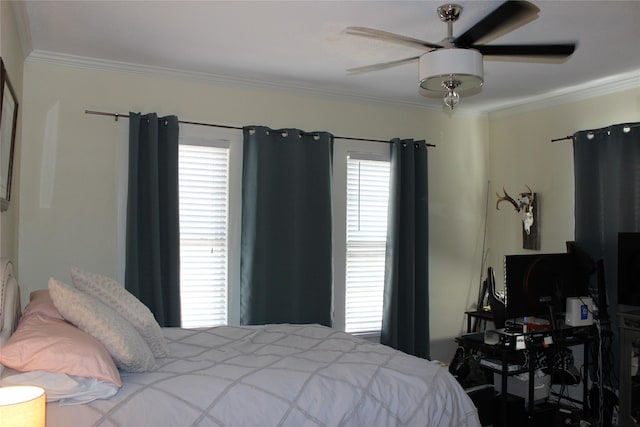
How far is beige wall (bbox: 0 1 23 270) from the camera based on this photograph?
251 cm

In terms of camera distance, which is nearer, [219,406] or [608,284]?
[219,406]

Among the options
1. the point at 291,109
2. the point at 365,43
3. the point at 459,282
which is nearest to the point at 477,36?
the point at 365,43

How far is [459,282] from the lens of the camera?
5.12 meters

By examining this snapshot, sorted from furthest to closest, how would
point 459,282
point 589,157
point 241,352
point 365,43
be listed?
point 459,282
point 589,157
point 365,43
point 241,352

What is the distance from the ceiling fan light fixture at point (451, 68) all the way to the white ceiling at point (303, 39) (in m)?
0.39

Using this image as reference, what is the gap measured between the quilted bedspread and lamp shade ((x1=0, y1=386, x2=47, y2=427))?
1.17 ft

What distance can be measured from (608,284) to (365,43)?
262cm

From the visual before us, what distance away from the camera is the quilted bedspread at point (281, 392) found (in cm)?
198

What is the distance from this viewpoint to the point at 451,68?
2.44 metres

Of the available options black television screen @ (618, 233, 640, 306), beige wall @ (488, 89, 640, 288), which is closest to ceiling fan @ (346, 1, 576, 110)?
black television screen @ (618, 233, 640, 306)

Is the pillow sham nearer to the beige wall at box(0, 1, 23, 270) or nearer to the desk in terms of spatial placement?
the beige wall at box(0, 1, 23, 270)

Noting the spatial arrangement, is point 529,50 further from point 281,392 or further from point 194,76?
point 194,76

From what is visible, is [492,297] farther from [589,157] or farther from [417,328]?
[589,157]

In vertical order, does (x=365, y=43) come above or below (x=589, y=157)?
above
